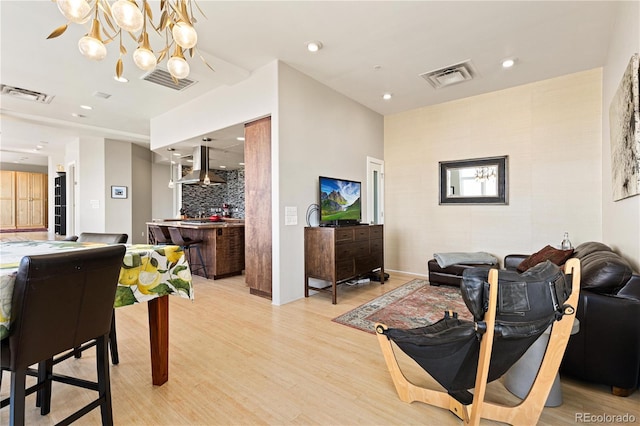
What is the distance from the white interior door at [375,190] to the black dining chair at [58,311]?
4.39 metres

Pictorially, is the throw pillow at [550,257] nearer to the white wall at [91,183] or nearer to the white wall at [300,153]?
the white wall at [300,153]

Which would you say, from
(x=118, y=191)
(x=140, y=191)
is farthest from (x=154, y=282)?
(x=140, y=191)

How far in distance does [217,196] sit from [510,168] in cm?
847

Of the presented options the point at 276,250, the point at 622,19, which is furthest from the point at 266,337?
the point at 622,19

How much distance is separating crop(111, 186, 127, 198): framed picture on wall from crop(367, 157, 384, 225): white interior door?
6.32m

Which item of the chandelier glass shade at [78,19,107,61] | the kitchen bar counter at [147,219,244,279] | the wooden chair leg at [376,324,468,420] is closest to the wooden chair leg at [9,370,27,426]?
the wooden chair leg at [376,324,468,420]

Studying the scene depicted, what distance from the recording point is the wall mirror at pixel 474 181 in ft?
14.8

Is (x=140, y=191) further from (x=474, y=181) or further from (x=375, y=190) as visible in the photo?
(x=474, y=181)

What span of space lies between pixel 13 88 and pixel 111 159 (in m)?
3.05

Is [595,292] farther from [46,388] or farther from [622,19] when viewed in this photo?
[46,388]

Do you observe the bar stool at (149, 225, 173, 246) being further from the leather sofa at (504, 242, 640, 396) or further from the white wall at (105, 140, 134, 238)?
the leather sofa at (504, 242, 640, 396)

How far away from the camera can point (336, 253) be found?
3723 millimetres

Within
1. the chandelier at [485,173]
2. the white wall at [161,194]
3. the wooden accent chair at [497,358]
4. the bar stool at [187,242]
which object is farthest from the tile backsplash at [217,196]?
the wooden accent chair at [497,358]

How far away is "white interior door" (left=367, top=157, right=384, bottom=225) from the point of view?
211 inches
